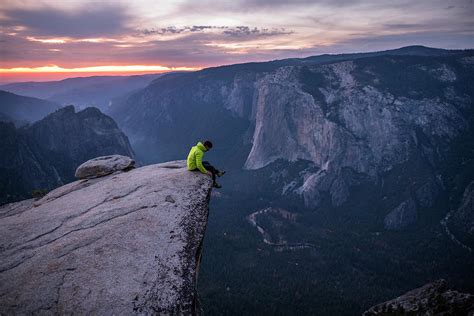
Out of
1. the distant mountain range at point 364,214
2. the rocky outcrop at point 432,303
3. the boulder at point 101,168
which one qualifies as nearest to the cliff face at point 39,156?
the boulder at point 101,168

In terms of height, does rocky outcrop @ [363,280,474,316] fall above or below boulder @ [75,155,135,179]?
below

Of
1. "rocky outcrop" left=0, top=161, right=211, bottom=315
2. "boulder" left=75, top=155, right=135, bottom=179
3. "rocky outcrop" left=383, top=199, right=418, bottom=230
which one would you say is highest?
"boulder" left=75, top=155, right=135, bottom=179

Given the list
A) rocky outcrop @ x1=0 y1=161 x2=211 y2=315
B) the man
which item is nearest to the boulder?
rocky outcrop @ x1=0 y1=161 x2=211 y2=315

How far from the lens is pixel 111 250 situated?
677 inches

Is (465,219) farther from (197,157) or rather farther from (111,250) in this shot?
(111,250)

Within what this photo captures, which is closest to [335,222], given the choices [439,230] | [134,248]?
[439,230]

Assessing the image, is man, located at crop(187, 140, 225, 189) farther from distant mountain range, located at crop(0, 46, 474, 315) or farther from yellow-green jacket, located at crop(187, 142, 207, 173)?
distant mountain range, located at crop(0, 46, 474, 315)

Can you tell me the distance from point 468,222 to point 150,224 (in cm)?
15404

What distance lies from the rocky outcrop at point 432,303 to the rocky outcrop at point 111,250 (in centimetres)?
2501

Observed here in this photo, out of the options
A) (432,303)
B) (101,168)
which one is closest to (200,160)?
(101,168)

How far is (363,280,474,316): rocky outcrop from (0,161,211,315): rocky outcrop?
25014 millimetres

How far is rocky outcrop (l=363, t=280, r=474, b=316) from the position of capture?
1142 inches

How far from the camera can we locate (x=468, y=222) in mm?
133375

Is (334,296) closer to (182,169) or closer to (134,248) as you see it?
(182,169)
